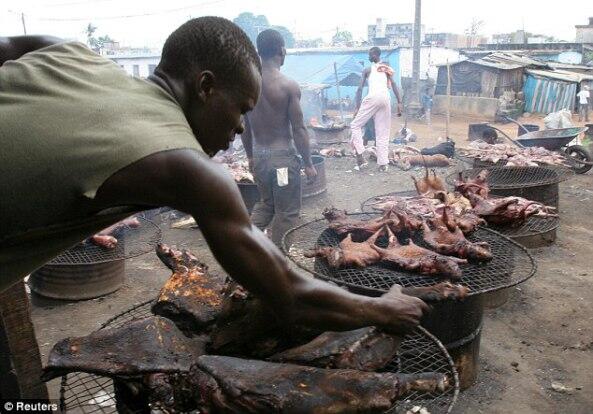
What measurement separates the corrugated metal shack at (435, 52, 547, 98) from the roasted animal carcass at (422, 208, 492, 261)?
65.3 feet

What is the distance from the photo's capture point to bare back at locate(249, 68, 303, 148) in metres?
6.08

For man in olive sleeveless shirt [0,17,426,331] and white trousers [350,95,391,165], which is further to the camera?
white trousers [350,95,391,165]

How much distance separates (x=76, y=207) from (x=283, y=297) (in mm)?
813

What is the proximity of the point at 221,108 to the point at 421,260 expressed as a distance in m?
2.06

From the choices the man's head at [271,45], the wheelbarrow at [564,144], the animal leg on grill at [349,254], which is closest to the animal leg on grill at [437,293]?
the animal leg on grill at [349,254]

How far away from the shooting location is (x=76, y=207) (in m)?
1.58

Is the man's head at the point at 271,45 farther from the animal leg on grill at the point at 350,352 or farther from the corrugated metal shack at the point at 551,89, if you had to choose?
the corrugated metal shack at the point at 551,89

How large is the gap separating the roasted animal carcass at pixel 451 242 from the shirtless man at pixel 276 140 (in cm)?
249

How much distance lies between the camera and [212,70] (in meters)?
1.91

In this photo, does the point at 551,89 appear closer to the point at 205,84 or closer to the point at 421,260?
the point at 421,260

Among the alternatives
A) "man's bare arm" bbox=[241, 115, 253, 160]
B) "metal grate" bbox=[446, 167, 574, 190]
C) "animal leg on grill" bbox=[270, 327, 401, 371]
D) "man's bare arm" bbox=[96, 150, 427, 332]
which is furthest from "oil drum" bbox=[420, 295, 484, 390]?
"man's bare arm" bbox=[241, 115, 253, 160]

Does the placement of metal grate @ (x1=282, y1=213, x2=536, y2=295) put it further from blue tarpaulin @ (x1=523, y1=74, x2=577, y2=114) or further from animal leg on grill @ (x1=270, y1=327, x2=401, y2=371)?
blue tarpaulin @ (x1=523, y1=74, x2=577, y2=114)

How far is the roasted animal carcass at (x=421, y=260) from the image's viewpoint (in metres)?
3.27

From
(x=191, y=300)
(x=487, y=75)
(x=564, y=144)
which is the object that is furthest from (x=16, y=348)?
(x=487, y=75)
